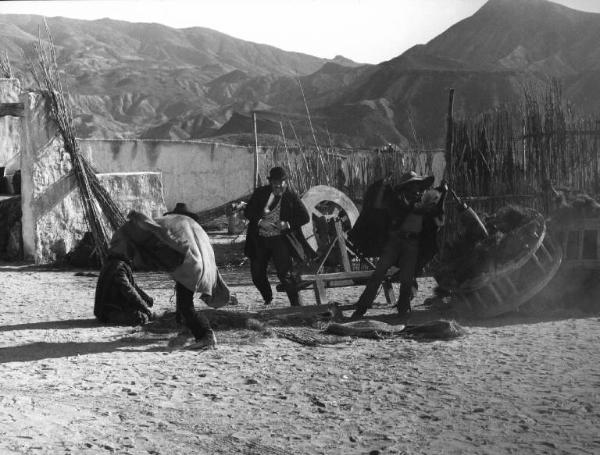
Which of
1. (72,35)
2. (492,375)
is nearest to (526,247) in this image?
(492,375)

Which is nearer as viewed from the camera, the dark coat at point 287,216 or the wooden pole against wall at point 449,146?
the dark coat at point 287,216

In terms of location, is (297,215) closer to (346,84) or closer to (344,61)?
(346,84)

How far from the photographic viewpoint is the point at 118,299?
7496 millimetres

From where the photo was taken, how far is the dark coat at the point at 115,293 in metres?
7.44

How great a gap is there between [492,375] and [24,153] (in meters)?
8.52

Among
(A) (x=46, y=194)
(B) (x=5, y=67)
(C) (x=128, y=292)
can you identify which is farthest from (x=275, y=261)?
→ (B) (x=5, y=67)

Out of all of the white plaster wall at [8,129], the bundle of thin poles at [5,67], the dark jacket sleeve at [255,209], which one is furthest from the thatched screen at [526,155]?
the bundle of thin poles at [5,67]

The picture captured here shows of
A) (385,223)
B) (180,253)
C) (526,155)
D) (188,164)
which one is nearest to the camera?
(180,253)

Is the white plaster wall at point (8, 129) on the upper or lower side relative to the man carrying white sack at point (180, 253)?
upper

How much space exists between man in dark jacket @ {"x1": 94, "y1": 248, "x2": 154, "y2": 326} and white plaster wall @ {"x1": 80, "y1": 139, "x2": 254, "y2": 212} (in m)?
14.4

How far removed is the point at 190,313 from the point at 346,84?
67.6 metres

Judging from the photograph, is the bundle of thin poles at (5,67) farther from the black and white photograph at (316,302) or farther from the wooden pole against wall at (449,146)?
the wooden pole against wall at (449,146)

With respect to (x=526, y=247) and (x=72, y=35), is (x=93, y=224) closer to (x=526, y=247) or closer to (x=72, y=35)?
(x=526, y=247)

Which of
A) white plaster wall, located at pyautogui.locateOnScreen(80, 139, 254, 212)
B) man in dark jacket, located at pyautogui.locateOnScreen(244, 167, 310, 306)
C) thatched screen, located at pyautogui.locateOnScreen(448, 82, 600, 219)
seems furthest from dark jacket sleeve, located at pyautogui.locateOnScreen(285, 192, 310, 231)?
white plaster wall, located at pyautogui.locateOnScreen(80, 139, 254, 212)
